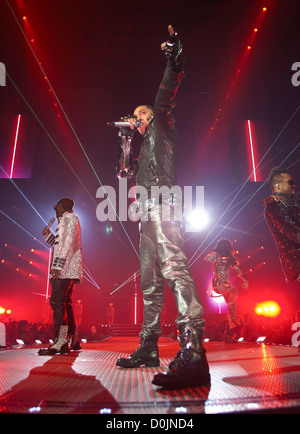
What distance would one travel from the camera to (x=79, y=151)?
11758mm

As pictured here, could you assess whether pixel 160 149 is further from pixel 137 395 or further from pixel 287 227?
pixel 137 395

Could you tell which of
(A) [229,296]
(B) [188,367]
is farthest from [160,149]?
(A) [229,296]

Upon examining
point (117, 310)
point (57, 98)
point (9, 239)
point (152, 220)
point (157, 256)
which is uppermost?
point (57, 98)

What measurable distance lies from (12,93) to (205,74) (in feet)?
19.7

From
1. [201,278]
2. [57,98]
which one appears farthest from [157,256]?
[201,278]

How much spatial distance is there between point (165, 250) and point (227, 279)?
4.85 m

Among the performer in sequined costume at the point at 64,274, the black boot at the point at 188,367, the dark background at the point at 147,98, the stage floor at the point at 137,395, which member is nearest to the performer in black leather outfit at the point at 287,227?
the dark background at the point at 147,98

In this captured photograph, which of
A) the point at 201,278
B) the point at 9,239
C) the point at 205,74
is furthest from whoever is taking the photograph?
the point at 201,278

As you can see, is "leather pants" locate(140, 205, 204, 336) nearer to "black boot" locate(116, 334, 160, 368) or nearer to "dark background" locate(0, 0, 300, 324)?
"black boot" locate(116, 334, 160, 368)

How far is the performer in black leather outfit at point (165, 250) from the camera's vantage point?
1617 mm

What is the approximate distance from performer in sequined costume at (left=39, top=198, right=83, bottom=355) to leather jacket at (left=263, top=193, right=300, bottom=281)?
2374mm

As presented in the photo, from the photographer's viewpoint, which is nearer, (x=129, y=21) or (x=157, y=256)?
(x=157, y=256)

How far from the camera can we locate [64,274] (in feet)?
11.8

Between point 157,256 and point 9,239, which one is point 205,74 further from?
point 9,239
